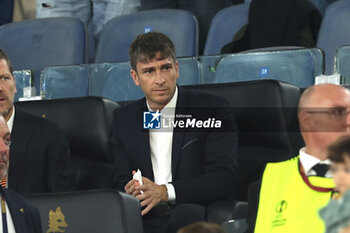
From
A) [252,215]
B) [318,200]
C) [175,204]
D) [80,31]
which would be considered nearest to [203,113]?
[175,204]

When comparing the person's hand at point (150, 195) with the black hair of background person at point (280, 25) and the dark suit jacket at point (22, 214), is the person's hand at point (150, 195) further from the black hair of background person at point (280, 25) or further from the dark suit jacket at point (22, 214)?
the black hair of background person at point (280, 25)

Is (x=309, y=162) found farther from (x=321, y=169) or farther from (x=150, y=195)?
(x=150, y=195)

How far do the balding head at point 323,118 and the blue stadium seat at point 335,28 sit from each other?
3.80 ft

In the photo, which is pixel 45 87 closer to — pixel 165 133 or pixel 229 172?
pixel 165 133

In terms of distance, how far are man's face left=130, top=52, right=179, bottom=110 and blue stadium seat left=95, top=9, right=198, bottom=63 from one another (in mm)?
831

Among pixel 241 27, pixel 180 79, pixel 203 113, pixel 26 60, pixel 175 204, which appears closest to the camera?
pixel 175 204

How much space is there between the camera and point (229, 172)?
1.81 meters

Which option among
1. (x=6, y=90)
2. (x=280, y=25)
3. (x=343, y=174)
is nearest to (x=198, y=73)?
(x=280, y=25)

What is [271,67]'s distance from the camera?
2.25 meters

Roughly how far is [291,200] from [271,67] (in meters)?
0.98

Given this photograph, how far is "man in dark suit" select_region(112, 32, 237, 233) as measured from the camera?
1.78 metres

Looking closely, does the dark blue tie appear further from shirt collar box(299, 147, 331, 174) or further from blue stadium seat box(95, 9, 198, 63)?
blue stadium seat box(95, 9, 198, 63)

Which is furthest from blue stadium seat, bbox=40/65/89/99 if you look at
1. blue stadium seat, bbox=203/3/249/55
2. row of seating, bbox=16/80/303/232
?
blue stadium seat, bbox=203/3/249/55

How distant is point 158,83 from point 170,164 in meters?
0.21
